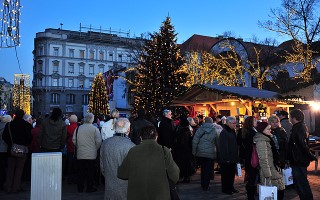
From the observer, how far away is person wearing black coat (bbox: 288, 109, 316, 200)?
668cm

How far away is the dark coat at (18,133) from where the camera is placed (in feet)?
27.5

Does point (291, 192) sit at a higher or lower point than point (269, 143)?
lower

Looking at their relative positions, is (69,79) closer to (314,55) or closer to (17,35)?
(314,55)

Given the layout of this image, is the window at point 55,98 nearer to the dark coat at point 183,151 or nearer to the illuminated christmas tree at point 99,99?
the illuminated christmas tree at point 99,99

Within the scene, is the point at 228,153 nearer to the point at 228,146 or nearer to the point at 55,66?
the point at 228,146

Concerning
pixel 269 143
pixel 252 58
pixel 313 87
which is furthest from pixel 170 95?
pixel 252 58

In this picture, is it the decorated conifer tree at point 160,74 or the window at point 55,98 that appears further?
the window at point 55,98

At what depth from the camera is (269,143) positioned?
6.15m

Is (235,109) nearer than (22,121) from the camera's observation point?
No

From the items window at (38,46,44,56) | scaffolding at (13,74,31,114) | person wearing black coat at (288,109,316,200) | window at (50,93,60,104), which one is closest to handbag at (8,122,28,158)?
person wearing black coat at (288,109,316,200)

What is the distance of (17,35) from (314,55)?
2741cm

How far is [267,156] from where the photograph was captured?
6047mm

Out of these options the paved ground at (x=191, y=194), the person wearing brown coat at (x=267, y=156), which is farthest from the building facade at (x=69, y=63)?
the person wearing brown coat at (x=267, y=156)

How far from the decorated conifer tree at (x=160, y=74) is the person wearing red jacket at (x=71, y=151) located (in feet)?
34.2
